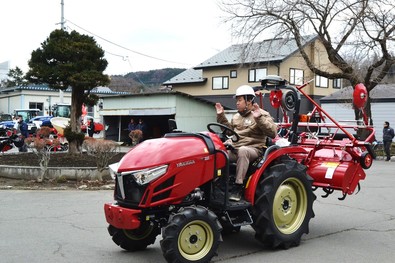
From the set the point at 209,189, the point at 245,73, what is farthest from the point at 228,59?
the point at 209,189

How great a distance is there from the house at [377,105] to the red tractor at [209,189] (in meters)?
25.1

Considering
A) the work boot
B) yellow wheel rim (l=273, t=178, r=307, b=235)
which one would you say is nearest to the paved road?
yellow wheel rim (l=273, t=178, r=307, b=235)

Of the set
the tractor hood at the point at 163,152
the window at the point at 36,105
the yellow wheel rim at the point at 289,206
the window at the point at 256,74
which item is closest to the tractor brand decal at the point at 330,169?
the yellow wheel rim at the point at 289,206

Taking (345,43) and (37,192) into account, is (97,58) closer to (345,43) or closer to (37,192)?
(37,192)

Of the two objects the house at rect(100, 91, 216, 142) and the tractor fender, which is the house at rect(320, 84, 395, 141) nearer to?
the house at rect(100, 91, 216, 142)

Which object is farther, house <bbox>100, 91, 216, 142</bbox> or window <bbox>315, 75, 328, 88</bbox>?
window <bbox>315, 75, 328, 88</bbox>

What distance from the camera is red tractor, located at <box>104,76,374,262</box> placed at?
513 centimetres

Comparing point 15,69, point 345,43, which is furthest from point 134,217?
point 15,69

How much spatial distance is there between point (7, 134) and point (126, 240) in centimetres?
1672

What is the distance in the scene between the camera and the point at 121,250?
6.12 metres

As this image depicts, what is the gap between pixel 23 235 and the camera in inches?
273

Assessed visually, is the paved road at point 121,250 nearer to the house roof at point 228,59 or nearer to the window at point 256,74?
the house roof at point 228,59

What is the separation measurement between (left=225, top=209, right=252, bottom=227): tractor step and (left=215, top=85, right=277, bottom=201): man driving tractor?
184 mm

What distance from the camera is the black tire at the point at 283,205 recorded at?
5898mm
